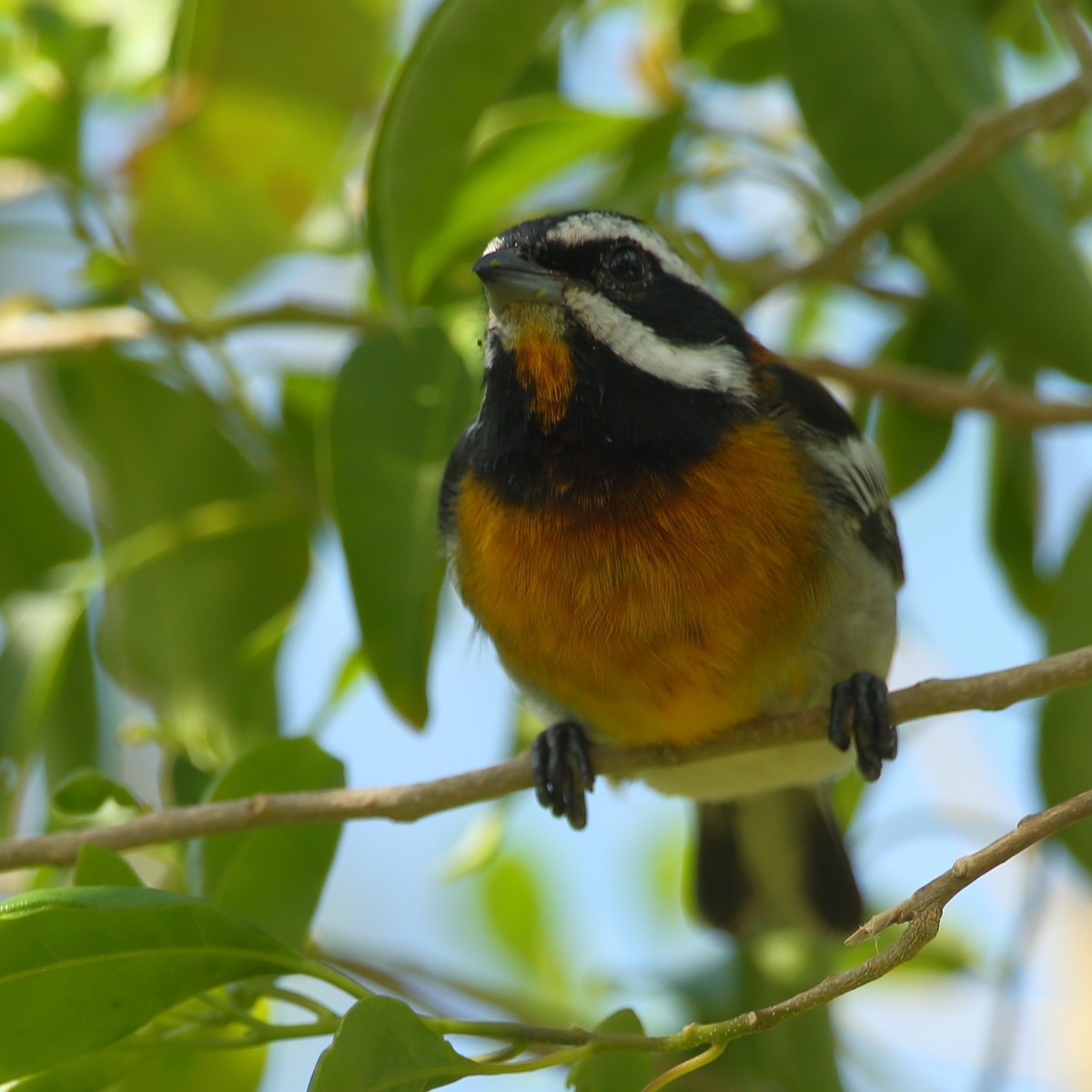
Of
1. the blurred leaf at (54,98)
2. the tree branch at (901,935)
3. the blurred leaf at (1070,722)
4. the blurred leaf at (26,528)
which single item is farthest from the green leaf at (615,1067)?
the blurred leaf at (54,98)

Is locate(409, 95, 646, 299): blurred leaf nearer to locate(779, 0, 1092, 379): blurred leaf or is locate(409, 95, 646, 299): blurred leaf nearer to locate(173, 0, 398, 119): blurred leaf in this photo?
locate(173, 0, 398, 119): blurred leaf

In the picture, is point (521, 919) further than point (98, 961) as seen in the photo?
Yes

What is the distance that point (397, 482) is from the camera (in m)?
3.61

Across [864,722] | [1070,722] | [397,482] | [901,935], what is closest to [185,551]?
[397,482]

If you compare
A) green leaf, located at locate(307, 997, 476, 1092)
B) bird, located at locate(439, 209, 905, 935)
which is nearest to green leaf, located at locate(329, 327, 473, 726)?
bird, located at locate(439, 209, 905, 935)

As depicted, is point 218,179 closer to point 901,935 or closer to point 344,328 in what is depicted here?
point 344,328

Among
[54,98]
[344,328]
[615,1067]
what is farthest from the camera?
[344,328]

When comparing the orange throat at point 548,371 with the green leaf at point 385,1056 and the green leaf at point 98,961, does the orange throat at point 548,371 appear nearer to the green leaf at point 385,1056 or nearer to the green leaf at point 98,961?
the green leaf at point 98,961

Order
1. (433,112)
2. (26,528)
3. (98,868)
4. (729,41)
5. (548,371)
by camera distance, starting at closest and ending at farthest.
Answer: (98,868) → (433,112) → (548,371) → (729,41) → (26,528)

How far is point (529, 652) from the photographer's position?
366 cm

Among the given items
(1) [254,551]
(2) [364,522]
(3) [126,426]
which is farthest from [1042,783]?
(3) [126,426]

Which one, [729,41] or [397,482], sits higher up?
[729,41]

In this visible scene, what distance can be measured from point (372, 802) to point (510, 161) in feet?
6.83

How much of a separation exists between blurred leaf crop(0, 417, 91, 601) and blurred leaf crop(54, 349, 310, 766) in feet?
0.49
